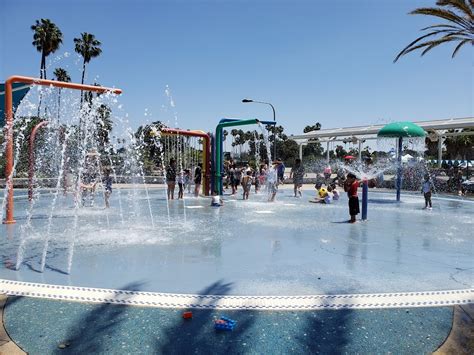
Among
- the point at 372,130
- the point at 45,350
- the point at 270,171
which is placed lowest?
the point at 45,350

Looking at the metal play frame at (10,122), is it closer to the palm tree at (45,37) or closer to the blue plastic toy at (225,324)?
the blue plastic toy at (225,324)

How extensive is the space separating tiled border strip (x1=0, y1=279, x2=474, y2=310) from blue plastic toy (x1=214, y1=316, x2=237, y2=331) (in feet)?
1.28

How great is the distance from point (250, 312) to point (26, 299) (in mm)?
2536

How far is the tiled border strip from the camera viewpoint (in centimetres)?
450

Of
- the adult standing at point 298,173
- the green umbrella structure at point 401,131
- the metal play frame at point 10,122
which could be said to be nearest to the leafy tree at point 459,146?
the green umbrella structure at point 401,131

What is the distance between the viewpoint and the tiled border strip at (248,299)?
4500 millimetres

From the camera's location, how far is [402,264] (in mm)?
6422

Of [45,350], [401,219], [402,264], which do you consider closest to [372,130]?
[401,219]

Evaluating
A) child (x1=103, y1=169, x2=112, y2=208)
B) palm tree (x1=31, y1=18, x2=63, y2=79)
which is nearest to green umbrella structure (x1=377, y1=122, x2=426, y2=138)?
child (x1=103, y1=169, x2=112, y2=208)

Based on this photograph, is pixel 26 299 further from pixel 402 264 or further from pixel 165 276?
pixel 402 264

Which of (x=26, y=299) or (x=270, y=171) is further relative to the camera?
(x=270, y=171)

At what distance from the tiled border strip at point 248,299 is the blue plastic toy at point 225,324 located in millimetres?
390

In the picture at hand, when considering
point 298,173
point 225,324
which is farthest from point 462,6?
point 225,324

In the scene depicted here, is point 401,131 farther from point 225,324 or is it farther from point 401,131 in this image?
point 225,324
